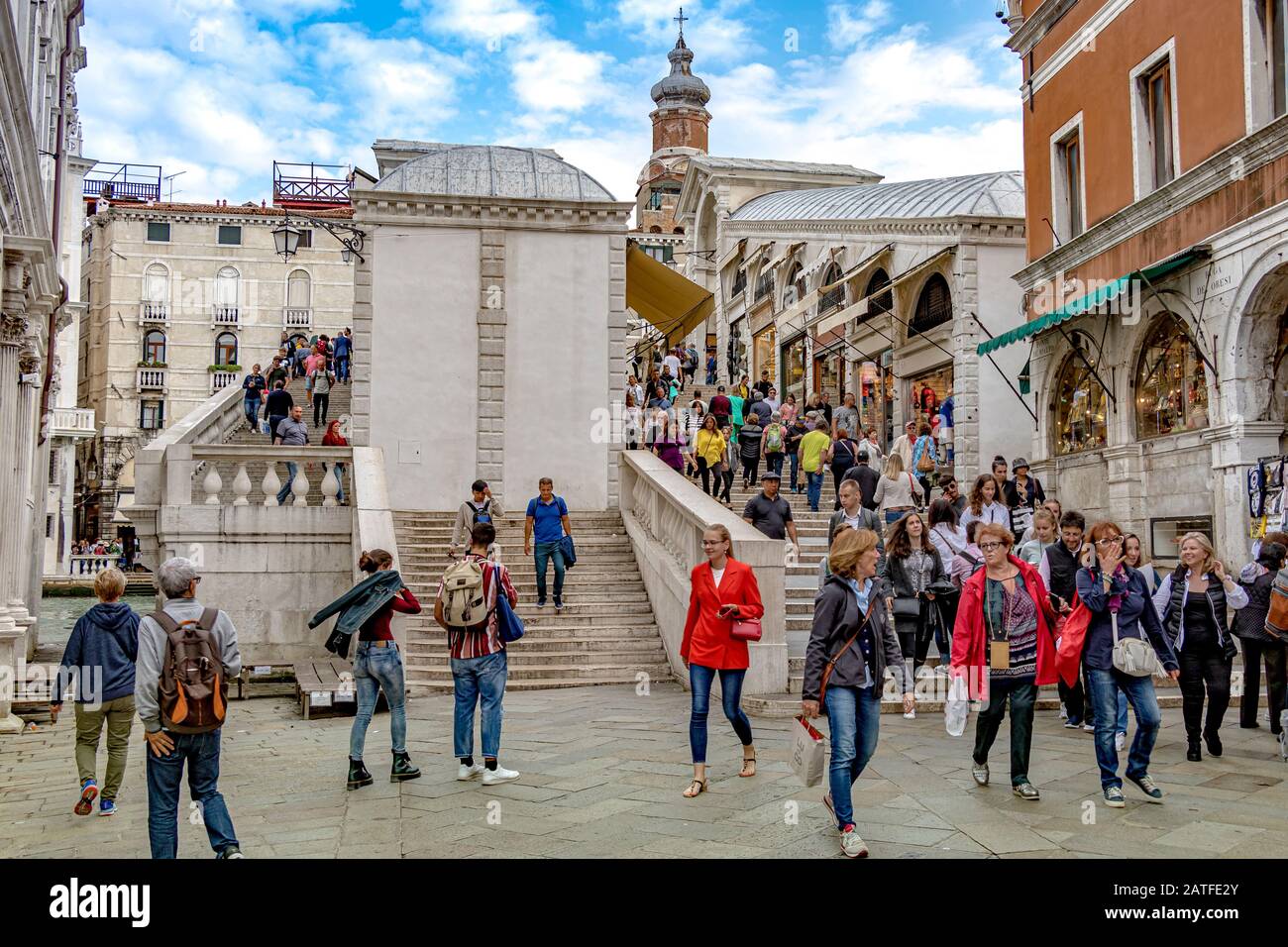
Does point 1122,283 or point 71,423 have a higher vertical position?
point 71,423

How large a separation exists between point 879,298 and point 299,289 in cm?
3743

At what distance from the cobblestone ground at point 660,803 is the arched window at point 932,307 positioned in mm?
15294

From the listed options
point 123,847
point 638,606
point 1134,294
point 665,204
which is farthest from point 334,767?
point 665,204

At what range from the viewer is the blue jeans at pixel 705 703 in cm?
668

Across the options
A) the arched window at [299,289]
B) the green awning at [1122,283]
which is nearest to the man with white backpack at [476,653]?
the green awning at [1122,283]

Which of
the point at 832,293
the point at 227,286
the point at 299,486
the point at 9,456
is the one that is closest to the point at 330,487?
the point at 299,486

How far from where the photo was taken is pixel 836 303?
2886 centimetres

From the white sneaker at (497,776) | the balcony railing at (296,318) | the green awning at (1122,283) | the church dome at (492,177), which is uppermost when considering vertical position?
the balcony railing at (296,318)

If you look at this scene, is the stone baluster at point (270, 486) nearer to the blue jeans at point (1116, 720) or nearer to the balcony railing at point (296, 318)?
the blue jeans at point (1116, 720)

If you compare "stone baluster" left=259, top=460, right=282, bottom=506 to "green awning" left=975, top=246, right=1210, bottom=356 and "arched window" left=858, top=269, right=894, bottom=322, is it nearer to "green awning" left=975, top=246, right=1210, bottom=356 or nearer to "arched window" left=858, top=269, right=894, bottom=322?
"green awning" left=975, top=246, right=1210, bottom=356

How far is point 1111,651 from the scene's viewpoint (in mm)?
6664

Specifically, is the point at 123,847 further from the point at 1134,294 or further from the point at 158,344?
the point at 158,344

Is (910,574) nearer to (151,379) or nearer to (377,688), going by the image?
(377,688)

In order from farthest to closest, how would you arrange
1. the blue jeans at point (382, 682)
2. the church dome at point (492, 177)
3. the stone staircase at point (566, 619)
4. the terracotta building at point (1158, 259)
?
the church dome at point (492, 177), the terracotta building at point (1158, 259), the stone staircase at point (566, 619), the blue jeans at point (382, 682)
